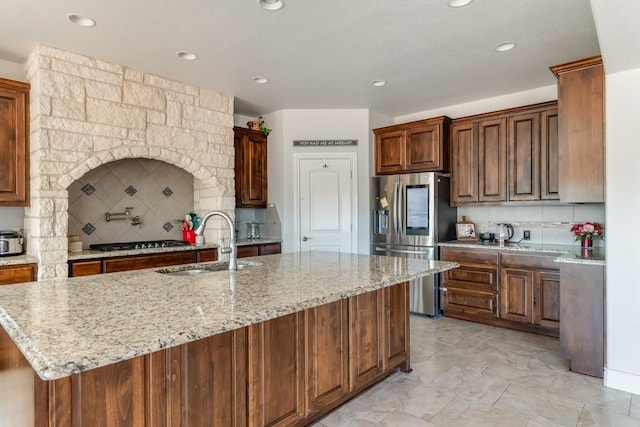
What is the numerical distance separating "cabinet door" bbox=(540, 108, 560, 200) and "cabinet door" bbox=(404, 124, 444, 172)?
1.05 meters

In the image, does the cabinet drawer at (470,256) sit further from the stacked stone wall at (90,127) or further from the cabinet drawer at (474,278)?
the stacked stone wall at (90,127)

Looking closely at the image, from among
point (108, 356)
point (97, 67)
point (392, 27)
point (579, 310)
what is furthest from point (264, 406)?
point (97, 67)

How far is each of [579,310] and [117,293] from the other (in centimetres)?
313

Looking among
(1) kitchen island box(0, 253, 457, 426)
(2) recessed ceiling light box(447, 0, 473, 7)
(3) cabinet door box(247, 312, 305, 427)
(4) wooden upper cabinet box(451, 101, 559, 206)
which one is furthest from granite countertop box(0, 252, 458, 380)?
(4) wooden upper cabinet box(451, 101, 559, 206)

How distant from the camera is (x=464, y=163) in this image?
4.48m

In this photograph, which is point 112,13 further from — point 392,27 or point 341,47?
point 392,27

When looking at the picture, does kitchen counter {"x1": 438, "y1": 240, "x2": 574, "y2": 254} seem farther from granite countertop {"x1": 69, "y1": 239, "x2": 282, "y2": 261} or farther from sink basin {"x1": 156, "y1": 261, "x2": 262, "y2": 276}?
granite countertop {"x1": 69, "y1": 239, "x2": 282, "y2": 261}

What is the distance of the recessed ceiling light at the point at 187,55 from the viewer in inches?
128

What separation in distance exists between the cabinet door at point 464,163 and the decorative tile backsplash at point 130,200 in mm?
3286

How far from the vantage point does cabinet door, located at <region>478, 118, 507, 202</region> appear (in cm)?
416

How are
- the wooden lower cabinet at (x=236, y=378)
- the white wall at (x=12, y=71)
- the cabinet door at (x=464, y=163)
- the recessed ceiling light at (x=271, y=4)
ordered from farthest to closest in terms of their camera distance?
the cabinet door at (x=464, y=163) → the white wall at (x=12, y=71) → the recessed ceiling light at (x=271, y=4) → the wooden lower cabinet at (x=236, y=378)

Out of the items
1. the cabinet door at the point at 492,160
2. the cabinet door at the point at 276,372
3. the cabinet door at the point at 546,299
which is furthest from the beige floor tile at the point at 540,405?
the cabinet door at the point at 492,160

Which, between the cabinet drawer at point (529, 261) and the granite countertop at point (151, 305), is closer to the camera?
the granite countertop at point (151, 305)

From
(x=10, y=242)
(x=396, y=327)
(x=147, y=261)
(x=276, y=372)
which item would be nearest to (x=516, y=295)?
(x=396, y=327)
